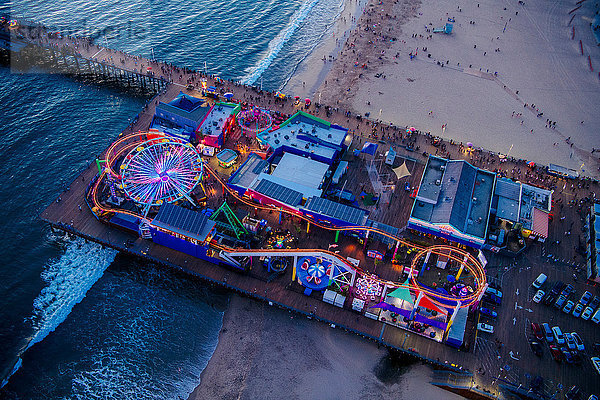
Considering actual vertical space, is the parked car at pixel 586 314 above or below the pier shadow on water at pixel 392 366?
above

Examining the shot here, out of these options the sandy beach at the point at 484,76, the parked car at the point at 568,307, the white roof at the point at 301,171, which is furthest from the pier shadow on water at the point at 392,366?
the sandy beach at the point at 484,76

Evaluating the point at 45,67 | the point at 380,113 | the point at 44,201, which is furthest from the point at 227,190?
the point at 45,67

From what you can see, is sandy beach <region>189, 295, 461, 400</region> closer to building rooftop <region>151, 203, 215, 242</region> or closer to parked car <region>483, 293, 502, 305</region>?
building rooftop <region>151, 203, 215, 242</region>

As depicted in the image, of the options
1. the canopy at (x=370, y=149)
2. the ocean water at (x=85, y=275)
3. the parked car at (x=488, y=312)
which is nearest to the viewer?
the ocean water at (x=85, y=275)

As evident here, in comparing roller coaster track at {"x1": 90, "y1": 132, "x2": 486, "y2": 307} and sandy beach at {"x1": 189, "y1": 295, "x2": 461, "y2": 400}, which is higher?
roller coaster track at {"x1": 90, "y1": 132, "x2": 486, "y2": 307}

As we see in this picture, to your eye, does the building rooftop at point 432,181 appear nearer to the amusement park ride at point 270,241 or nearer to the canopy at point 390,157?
the canopy at point 390,157

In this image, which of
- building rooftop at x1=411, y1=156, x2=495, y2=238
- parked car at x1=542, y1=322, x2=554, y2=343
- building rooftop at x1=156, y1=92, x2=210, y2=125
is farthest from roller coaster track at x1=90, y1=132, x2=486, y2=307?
parked car at x1=542, y1=322, x2=554, y2=343
